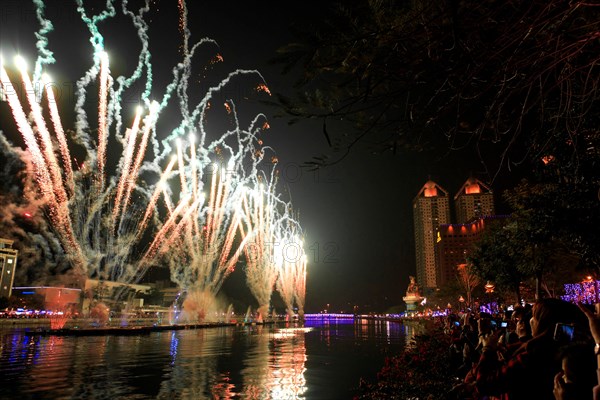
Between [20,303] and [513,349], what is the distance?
7239cm

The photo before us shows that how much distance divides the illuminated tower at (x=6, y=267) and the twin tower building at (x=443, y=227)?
10914 centimetres

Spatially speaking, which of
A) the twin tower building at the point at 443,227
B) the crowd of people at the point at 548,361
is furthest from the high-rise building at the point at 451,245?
the crowd of people at the point at 548,361

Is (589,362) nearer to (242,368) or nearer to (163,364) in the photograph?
(242,368)

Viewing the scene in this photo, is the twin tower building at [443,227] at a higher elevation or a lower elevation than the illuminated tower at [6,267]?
higher

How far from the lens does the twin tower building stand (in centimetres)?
13488

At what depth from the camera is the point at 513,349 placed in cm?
399

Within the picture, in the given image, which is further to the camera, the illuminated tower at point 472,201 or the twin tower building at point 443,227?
the illuminated tower at point 472,201

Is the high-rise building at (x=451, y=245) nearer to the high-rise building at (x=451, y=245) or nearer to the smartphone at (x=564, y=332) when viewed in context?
the high-rise building at (x=451, y=245)

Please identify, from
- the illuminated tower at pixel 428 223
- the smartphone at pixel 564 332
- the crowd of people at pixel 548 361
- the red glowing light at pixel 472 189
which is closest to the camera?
the crowd of people at pixel 548 361

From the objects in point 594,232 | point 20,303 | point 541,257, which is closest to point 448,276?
point 20,303

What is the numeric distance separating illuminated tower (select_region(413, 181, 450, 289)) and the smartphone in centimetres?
15669

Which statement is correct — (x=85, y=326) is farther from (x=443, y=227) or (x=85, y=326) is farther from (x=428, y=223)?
(x=428, y=223)

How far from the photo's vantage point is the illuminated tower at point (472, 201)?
15100cm

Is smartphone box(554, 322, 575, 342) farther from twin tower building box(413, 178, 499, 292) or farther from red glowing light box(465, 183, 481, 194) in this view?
red glowing light box(465, 183, 481, 194)
